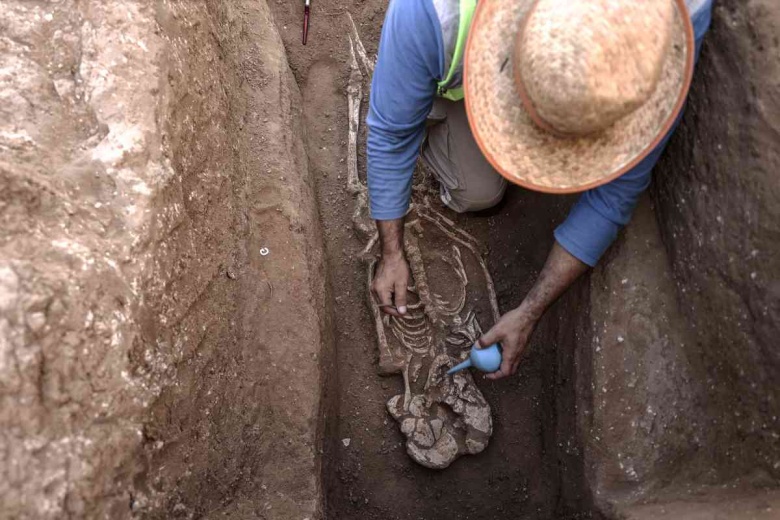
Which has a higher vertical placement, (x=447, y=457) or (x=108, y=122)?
(x=108, y=122)

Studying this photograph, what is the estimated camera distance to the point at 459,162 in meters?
2.37

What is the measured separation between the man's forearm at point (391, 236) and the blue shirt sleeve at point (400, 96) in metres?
0.03

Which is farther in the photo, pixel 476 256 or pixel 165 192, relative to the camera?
pixel 476 256

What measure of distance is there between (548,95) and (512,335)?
103cm

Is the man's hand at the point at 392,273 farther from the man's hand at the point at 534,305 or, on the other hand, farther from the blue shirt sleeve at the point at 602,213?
the blue shirt sleeve at the point at 602,213

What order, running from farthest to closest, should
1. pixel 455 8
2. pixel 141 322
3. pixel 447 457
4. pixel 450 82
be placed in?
pixel 447 457 → pixel 450 82 → pixel 455 8 → pixel 141 322

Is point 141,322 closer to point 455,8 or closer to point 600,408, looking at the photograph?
point 455,8

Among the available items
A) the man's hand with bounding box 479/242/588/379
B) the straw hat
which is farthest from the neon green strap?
the man's hand with bounding box 479/242/588/379

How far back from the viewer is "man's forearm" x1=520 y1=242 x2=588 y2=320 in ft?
6.31

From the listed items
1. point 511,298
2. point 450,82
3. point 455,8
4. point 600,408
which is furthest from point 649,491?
point 455,8

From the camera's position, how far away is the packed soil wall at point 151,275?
1.28 meters

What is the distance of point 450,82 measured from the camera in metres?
1.81

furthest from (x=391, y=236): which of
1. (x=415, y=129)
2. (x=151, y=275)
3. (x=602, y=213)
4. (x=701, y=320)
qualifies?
(x=701, y=320)

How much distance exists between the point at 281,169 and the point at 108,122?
747mm
